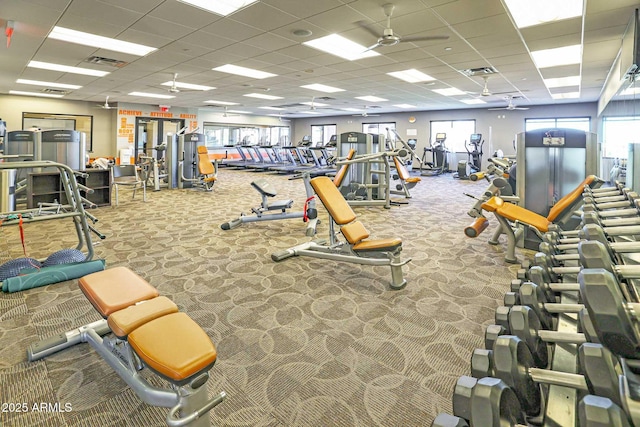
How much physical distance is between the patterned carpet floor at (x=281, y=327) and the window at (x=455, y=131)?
12126 mm

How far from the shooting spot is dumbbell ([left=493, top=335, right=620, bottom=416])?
934 mm

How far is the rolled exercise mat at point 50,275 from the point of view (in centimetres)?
274

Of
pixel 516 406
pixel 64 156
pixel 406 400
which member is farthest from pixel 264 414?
pixel 64 156

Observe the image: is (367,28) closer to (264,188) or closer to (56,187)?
(264,188)

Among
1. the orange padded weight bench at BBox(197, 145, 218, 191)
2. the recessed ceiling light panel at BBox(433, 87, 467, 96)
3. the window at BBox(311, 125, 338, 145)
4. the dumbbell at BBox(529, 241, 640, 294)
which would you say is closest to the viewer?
the dumbbell at BBox(529, 241, 640, 294)

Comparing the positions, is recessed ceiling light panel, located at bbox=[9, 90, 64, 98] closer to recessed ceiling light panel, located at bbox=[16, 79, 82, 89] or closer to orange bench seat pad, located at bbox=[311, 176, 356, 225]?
recessed ceiling light panel, located at bbox=[16, 79, 82, 89]

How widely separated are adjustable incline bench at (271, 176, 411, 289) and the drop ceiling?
7.95 ft

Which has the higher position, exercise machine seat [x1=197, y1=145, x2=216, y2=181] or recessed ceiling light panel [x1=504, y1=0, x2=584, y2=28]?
recessed ceiling light panel [x1=504, y1=0, x2=584, y2=28]

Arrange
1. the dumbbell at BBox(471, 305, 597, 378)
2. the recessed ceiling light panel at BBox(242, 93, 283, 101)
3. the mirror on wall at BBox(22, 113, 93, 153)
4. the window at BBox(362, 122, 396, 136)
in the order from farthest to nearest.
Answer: the window at BBox(362, 122, 396, 136)
the mirror on wall at BBox(22, 113, 93, 153)
the recessed ceiling light panel at BBox(242, 93, 283, 101)
the dumbbell at BBox(471, 305, 597, 378)

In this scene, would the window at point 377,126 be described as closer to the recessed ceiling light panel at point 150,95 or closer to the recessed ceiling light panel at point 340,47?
the recessed ceiling light panel at point 150,95

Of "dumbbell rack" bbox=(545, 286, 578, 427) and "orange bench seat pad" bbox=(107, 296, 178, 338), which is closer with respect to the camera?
"dumbbell rack" bbox=(545, 286, 578, 427)

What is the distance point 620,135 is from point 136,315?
7.67 m

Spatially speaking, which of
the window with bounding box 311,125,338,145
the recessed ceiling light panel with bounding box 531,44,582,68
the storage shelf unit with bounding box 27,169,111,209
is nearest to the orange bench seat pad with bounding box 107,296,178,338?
the storage shelf unit with bounding box 27,169,111,209

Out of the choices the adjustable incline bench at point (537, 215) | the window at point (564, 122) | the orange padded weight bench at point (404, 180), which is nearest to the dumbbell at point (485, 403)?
the adjustable incline bench at point (537, 215)
